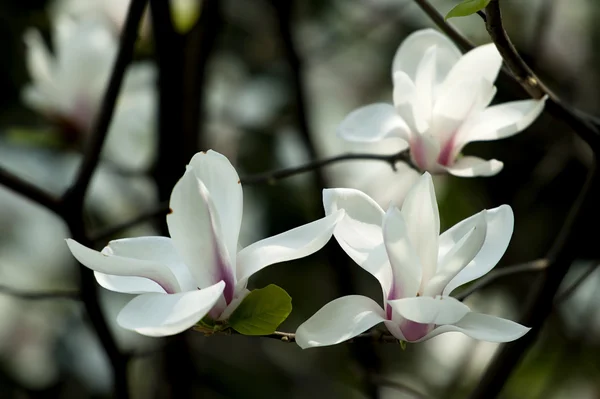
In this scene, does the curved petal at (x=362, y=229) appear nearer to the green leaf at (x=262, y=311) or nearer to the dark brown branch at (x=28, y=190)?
the green leaf at (x=262, y=311)

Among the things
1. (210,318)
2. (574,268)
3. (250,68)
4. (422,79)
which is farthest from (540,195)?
(210,318)

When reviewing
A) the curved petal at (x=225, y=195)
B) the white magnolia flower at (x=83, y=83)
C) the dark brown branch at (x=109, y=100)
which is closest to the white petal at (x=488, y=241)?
the curved petal at (x=225, y=195)

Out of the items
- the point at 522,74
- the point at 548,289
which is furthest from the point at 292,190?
the point at 522,74

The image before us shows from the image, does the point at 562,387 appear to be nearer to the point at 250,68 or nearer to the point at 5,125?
the point at 250,68

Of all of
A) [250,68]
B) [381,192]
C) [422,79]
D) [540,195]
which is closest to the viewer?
[422,79]

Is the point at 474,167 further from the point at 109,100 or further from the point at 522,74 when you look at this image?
the point at 109,100

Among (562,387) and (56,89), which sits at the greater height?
(56,89)
